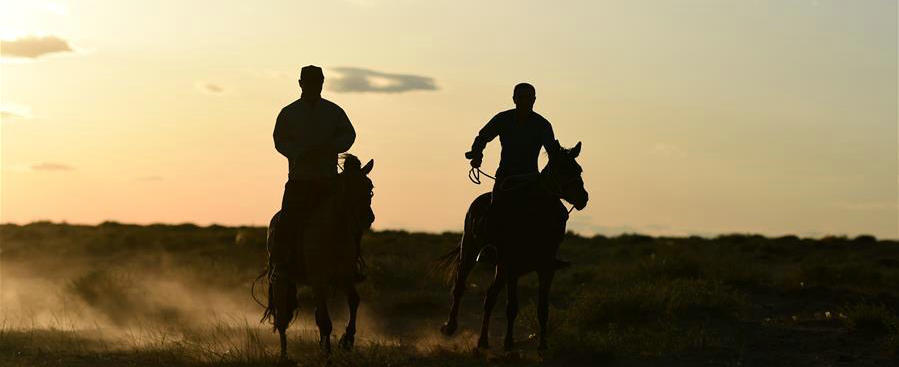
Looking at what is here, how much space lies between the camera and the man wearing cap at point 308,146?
39.4 ft

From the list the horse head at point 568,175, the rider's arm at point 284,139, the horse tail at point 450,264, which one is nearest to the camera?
the rider's arm at point 284,139

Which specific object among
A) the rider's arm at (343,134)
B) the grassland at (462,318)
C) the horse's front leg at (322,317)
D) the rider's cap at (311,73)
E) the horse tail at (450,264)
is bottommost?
the grassland at (462,318)

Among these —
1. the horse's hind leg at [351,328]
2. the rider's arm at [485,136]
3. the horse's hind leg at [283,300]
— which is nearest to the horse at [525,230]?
the rider's arm at [485,136]

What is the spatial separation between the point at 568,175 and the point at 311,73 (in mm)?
3178

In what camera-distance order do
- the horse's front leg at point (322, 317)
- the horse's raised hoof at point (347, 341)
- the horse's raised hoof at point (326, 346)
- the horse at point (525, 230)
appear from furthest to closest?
the horse at point (525, 230) → the horse's raised hoof at point (347, 341) → the horse's front leg at point (322, 317) → the horse's raised hoof at point (326, 346)

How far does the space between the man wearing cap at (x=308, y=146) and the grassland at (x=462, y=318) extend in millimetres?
1450

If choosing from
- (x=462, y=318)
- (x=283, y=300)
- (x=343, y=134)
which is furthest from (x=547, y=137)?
(x=462, y=318)

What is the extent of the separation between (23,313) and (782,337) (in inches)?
550

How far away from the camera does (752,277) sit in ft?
79.2

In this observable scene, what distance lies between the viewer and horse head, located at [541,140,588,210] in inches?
524

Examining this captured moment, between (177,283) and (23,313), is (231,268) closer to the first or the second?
(177,283)

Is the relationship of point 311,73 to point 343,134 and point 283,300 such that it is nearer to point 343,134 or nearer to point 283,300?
point 343,134

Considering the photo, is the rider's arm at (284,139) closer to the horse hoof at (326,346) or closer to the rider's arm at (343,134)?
the rider's arm at (343,134)

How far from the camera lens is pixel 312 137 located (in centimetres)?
1202
